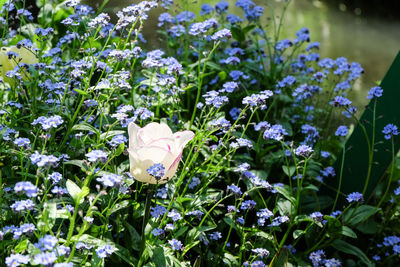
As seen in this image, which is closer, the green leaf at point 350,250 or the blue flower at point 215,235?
the blue flower at point 215,235

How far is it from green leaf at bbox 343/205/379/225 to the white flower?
33.5 inches

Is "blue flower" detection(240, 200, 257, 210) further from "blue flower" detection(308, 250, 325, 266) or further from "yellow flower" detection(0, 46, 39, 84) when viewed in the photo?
"yellow flower" detection(0, 46, 39, 84)

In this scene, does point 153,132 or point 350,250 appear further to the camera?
point 350,250

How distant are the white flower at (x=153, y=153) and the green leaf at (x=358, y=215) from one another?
0.85 metres

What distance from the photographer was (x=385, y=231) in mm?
2410

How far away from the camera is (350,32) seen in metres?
5.78

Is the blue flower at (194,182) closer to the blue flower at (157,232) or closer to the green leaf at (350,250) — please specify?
the blue flower at (157,232)

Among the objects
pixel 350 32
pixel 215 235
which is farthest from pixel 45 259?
pixel 350 32

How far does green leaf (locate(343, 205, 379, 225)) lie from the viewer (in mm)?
2088

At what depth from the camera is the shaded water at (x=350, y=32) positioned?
4992 mm

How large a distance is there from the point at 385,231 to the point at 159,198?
1.12 metres

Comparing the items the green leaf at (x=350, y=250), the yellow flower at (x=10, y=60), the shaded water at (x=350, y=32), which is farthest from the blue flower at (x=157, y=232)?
the shaded water at (x=350, y=32)

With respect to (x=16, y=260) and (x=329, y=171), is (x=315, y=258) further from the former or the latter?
(x=16, y=260)

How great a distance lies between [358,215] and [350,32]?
4.04 meters
